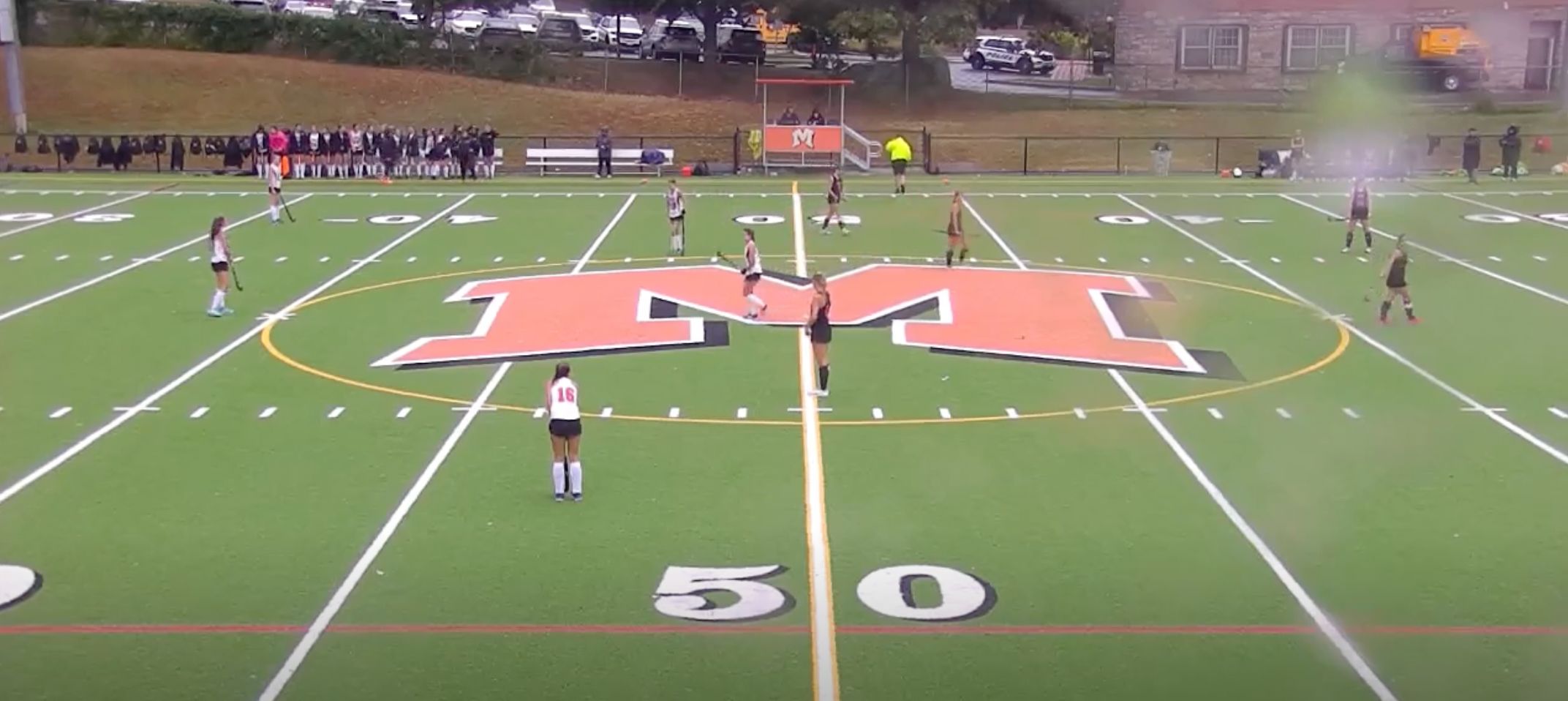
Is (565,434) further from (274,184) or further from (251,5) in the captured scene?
(251,5)

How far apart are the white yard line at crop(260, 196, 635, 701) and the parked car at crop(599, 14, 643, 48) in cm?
486

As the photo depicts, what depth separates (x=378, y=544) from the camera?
1334 cm

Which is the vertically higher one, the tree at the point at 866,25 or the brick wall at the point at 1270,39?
the tree at the point at 866,25

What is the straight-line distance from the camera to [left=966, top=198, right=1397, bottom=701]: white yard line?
34.2 ft

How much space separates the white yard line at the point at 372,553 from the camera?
409 inches

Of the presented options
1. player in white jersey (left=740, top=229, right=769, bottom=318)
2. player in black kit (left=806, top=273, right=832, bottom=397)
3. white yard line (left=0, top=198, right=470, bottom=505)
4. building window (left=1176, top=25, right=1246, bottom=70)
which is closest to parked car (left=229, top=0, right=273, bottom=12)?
white yard line (left=0, top=198, right=470, bottom=505)

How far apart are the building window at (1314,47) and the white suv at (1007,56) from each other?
78cm

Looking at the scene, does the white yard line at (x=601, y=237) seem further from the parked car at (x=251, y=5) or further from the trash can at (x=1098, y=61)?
the trash can at (x=1098, y=61)

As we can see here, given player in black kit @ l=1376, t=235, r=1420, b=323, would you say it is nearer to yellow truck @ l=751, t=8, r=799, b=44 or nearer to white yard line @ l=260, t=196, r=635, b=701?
white yard line @ l=260, t=196, r=635, b=701

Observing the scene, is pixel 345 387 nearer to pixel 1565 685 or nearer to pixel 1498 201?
pixel 1565 685

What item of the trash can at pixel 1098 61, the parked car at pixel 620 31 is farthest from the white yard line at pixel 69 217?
the trash can at pixel 1098 61

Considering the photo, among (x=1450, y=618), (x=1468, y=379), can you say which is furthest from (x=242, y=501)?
(x=1468, y=379)

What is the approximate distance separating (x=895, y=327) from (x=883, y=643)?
12746 millimetres

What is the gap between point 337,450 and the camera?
16.6 meters
